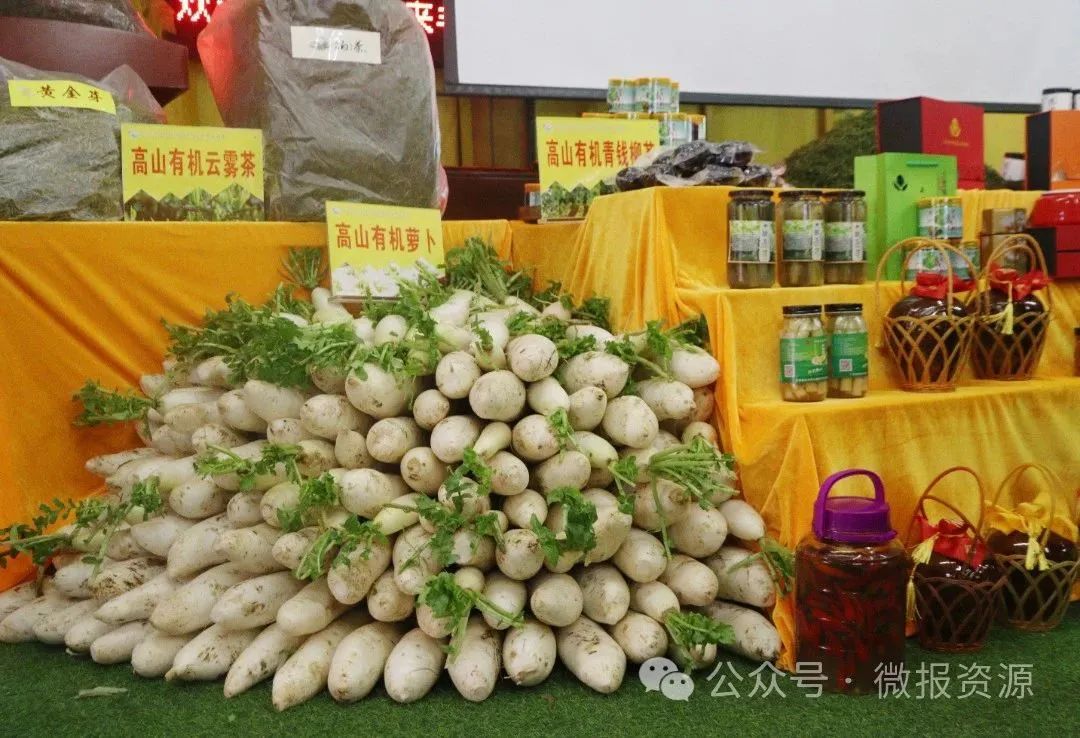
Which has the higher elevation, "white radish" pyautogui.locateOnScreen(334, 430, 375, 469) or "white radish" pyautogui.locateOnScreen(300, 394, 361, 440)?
"white radish" pyautogui.locateOnScreen(300, 394, 361, 440)

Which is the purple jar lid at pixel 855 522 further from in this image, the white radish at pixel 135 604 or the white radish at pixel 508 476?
the white radish at pixel 135 604

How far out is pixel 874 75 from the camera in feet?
12.4

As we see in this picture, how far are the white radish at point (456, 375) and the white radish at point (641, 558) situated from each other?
0.41 m

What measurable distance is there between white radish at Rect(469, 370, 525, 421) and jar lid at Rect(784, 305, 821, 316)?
0.56 m

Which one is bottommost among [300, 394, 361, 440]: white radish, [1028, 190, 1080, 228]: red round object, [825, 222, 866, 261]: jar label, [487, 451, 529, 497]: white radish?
[487, 451, 529, 497]: white radish

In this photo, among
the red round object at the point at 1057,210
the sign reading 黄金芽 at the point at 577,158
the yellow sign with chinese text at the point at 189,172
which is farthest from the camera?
the sign reading 黄金芽 at the point at 577,158

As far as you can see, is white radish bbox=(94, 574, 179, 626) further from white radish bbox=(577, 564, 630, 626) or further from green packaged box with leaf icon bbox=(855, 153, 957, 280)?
green packaged box with leaf icon bbox=(855, 153, 957, 280)

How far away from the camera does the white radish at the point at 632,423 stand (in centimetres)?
188

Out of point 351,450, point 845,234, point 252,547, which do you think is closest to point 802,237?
point 845,234

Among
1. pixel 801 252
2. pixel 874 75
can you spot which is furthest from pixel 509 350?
pixel 874 75

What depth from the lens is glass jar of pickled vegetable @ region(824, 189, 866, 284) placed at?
2.16 meters

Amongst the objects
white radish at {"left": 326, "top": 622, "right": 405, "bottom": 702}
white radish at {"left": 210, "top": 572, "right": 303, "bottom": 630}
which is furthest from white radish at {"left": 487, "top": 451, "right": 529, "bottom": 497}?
white radish at {"left": 210, "top": 572, "right": 303, "bottom": 630}

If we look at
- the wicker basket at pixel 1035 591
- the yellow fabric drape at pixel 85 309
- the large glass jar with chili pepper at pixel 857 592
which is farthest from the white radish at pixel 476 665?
the yellow fabric drape at pixel 85 309

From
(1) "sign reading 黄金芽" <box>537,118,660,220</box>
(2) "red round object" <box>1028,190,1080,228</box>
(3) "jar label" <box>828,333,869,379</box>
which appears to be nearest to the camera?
(3) "jar label" <box>828,333,869,379</box>
